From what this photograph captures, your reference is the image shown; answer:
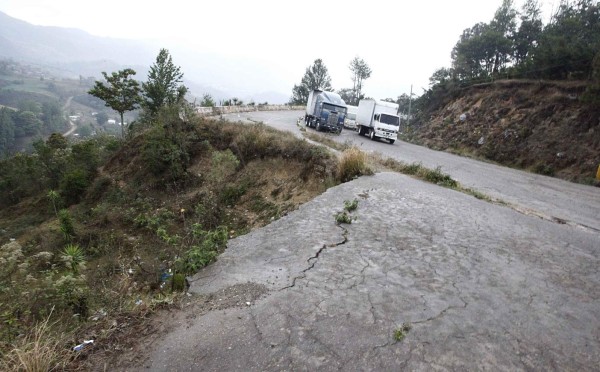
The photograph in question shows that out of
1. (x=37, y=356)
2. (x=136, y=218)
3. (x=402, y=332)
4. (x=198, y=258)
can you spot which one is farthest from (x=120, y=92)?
(x=402, y=332)

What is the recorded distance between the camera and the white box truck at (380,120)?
77.1ft

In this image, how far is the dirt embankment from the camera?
18516 mm

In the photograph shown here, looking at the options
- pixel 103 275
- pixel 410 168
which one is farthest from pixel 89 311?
pixel 410 168

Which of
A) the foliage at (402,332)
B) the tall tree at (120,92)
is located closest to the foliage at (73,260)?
the foliage at (402,332)

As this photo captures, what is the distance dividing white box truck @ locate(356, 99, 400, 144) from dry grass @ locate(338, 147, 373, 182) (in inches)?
554

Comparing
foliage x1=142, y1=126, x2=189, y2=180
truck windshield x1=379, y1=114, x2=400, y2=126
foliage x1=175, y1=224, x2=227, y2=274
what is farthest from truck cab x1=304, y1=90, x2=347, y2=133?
foliage x1=175, y1=224, x2=227, y2=274

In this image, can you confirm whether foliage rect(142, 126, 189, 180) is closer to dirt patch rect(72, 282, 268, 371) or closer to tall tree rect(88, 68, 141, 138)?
tall tree rect(88, 68, 141, 138)

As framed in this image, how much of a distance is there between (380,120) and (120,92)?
18653mm

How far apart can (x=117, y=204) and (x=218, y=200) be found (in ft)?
19.4

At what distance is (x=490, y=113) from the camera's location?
26422 mm

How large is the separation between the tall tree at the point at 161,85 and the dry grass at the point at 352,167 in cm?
1646

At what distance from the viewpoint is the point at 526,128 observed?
22219mm

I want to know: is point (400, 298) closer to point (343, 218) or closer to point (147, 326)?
point (343, 218)

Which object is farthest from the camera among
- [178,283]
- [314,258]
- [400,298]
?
[314,258]
